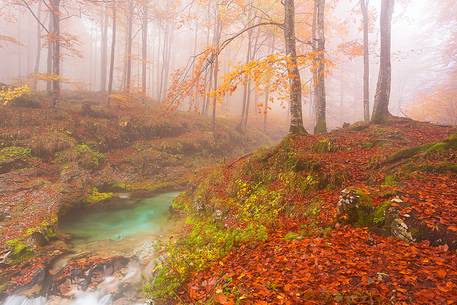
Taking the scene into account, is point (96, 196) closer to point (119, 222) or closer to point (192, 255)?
point (119, 222)

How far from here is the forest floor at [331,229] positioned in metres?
4.47

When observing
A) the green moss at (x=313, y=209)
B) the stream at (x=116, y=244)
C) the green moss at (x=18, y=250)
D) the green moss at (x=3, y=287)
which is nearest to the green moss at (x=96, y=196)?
the stream at (x=116, y=244)

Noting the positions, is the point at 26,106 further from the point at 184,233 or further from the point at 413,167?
the point at 413,167

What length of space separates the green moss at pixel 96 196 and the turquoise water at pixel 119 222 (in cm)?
90

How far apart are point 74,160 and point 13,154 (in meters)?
2.68

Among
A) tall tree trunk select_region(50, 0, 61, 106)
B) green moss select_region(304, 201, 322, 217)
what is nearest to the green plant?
green moss select_region(304, 201, 322, 217)

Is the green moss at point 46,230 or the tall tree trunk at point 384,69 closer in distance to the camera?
the green moss at point 46,230

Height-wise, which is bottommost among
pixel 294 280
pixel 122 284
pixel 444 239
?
pixel 122 284

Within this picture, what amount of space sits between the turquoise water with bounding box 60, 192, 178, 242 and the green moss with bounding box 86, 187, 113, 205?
0.90m

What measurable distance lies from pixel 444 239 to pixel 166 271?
5.87 meters

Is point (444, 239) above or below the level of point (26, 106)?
below

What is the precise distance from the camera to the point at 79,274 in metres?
8.05

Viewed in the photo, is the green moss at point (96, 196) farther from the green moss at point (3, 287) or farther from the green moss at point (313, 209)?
the green moss at point (313, 209)

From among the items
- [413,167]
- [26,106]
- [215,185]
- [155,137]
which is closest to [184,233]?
[215,185]
